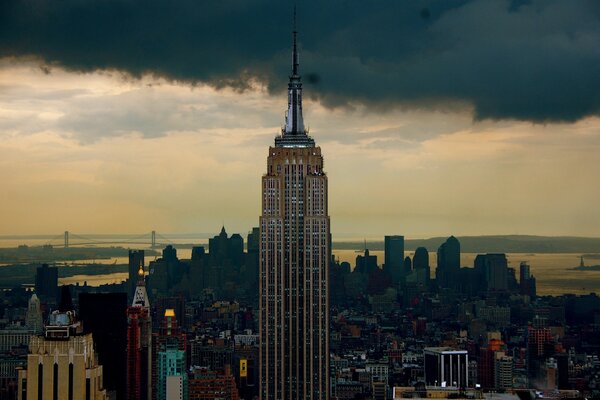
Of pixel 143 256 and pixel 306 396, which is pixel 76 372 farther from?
pixel 306 396

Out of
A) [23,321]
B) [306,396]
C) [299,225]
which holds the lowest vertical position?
[306,396]

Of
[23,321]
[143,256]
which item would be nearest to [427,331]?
[143,256]

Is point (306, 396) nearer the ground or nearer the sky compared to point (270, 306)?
nearer the ground

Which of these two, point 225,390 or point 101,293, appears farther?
point 225,390

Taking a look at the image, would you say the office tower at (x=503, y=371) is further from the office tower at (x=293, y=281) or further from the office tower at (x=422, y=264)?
the office tower at (x=293, y=281)

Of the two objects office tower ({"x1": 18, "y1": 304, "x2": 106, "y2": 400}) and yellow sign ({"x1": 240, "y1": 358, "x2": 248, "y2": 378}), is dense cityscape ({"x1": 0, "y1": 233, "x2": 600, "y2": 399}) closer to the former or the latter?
yellow sign ({"x1": 240, "y1": 358, "x2": 248, "y2": 378})

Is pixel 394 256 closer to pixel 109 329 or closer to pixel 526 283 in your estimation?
pixel 526 283

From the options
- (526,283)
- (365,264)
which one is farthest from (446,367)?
(365,264)
